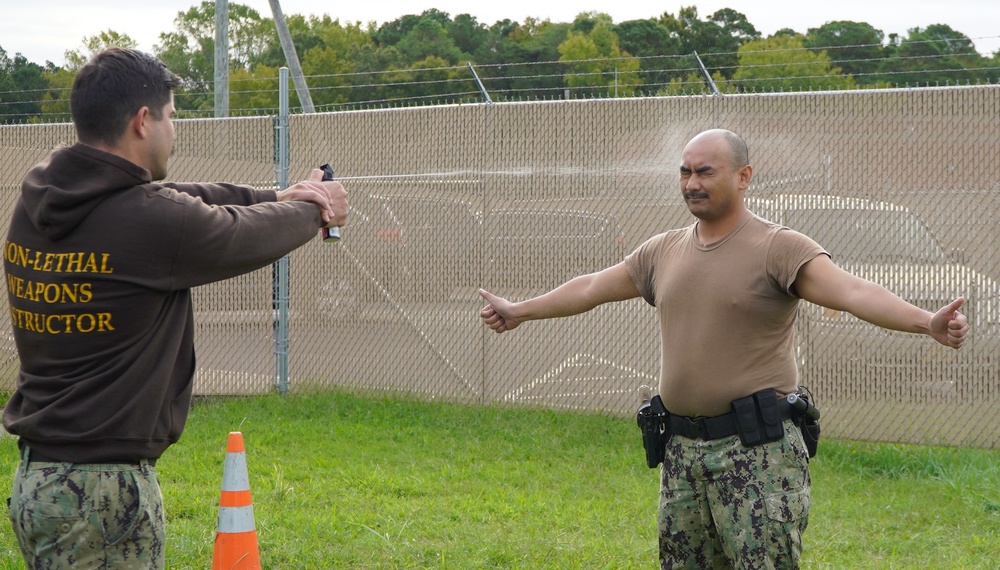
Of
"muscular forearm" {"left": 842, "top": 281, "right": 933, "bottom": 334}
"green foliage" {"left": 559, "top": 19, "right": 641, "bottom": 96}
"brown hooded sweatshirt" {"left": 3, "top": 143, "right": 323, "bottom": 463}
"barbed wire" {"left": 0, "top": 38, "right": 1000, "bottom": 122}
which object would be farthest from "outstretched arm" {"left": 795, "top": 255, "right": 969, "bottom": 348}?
"green foliage" {"left": 559, "top": 19, "right": 641, "bottom": 96}

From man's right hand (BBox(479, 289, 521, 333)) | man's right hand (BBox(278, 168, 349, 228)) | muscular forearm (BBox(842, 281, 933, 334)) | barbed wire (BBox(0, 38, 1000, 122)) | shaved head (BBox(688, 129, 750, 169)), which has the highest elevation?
barbed wire (BBox(0, 38, 1000, 122))

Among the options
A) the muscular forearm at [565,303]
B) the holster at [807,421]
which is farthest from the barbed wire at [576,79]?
the holster at [807,421]

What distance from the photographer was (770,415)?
11.8 feet

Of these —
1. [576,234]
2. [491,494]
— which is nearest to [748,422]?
[491,494]

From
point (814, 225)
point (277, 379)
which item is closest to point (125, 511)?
point (814, 225)

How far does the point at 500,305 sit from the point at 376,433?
391 cm

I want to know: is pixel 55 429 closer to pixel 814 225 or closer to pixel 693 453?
pixel 693 453

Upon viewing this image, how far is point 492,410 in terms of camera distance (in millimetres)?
8383

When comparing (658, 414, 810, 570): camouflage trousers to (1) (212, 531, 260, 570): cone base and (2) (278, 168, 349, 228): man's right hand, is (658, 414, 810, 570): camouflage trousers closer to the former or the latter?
(2) (278, 168, 349, 228): man's right hand

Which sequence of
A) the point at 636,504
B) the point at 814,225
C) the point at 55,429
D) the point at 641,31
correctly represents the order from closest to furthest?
the point at 55,429
the point at 636,504
the point at 814,225
the point at 641,31

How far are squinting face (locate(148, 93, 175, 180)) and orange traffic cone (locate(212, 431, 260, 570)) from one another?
1.96 metres

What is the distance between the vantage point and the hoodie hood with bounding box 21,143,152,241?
8.57ft

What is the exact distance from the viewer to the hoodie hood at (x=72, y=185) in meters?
2.61

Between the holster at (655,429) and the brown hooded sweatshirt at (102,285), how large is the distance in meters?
1.78
